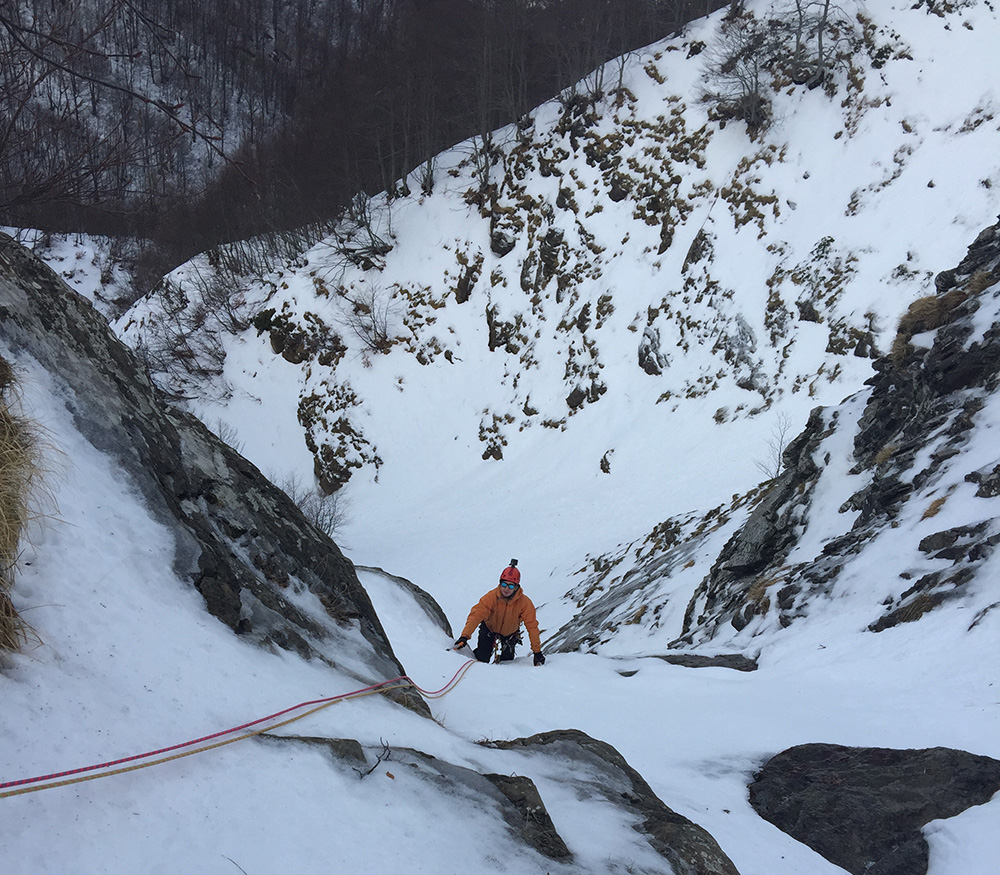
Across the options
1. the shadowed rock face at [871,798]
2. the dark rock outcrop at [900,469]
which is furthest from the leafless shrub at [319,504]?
the shadowed rock face at [871,798]

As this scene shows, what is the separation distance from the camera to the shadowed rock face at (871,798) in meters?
3.18

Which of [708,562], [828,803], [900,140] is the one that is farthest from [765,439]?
[828,803]

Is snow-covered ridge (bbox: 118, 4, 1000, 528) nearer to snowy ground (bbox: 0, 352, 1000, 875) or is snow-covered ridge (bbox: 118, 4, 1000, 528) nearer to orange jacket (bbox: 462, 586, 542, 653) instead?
orange jacket (bbox: 462, 586, 542, 653)

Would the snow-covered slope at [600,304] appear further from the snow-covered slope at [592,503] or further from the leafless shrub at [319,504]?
the leafless shrub at [319,504]

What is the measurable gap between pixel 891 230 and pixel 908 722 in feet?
58.7

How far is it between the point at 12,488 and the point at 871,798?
15.8ft

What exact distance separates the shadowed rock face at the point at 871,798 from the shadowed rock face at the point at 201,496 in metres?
2.36

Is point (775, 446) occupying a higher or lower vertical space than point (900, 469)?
higher

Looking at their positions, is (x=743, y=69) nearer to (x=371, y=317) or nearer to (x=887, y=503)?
(x=371, y=317)

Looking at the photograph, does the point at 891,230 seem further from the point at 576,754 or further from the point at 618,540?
the point at 576,754

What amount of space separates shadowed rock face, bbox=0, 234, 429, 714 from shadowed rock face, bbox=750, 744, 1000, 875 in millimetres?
2356

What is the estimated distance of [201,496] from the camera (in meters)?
4.38

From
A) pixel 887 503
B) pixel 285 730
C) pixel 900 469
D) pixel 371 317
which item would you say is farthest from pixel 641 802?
pixel 371 317

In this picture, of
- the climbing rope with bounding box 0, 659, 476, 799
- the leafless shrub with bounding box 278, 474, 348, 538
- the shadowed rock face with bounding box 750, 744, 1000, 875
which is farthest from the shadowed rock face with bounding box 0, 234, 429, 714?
the leafless shrub with bounding box 278, 474, 348, 538
